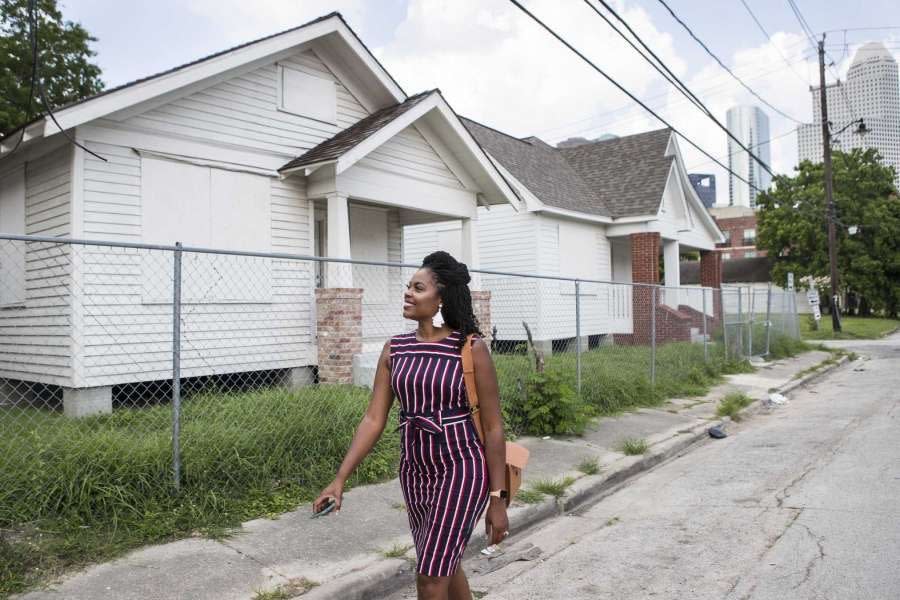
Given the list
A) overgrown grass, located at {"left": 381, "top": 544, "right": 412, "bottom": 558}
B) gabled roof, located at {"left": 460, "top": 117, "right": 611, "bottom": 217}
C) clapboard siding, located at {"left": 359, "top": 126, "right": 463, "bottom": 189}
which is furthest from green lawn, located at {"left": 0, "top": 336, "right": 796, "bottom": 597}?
gabled roof, located at {"left": 460, "top": 117, "right": 611, "bottom": 217}

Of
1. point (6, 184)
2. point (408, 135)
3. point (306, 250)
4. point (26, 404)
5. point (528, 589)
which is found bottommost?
point (528, 589)

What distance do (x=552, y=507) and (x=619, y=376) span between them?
4969 millimetres

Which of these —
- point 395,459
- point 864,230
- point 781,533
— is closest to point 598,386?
Result: point 395,459

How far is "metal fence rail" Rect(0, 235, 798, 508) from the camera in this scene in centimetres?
502

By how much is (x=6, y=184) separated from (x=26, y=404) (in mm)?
3012

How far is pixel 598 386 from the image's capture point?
9.85 metres

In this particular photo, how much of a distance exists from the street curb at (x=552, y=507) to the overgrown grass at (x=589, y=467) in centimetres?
8

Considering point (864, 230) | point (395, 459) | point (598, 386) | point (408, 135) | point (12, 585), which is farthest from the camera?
point (864, 230)

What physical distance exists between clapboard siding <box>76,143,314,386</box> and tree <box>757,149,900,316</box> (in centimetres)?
3496

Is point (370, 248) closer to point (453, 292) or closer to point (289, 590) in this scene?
point (289, 590)

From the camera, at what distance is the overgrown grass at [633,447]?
7535mm

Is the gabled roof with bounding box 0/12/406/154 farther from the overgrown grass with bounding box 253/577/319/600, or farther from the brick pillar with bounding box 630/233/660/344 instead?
the brick pillar with bounding box 630/233/660/344

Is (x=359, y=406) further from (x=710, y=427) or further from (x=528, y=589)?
(x=710, y=427)

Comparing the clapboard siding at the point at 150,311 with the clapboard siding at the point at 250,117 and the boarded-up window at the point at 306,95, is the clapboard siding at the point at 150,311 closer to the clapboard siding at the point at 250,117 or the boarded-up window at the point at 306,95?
the clapboard siding at the point at 250,117
